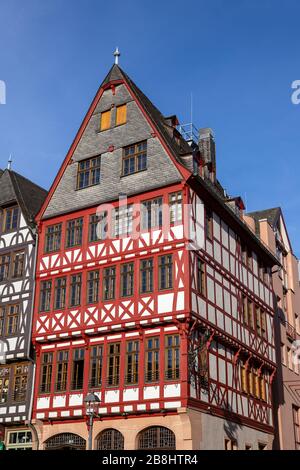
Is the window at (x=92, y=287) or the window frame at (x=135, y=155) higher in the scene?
the window frame at (x=135, y=155)

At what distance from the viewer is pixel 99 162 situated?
95.3 feet

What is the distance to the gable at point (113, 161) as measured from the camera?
27.0 m

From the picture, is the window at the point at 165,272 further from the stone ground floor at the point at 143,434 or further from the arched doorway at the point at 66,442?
the arched doorway at the point at 66,442

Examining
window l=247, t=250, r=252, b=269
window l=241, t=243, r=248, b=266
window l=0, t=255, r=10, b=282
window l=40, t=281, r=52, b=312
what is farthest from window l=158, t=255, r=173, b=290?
window l=0, t=255, r=10, b=282

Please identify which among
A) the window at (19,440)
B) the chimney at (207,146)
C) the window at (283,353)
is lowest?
the window at (19,440)

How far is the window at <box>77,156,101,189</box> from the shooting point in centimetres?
2889

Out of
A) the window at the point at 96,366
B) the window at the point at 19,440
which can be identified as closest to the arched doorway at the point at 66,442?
the window at the point at 19,440

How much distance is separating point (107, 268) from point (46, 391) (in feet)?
17.7

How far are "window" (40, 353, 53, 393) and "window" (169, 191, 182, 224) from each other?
7470 mm

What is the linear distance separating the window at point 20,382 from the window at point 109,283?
15.8 feet

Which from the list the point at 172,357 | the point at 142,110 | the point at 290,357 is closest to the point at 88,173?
the point at 142,110

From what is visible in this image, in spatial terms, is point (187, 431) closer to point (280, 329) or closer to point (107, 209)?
point (107, 209)

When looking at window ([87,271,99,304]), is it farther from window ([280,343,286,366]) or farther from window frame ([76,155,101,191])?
window ([280,343,286,366])

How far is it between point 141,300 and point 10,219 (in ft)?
29.4
